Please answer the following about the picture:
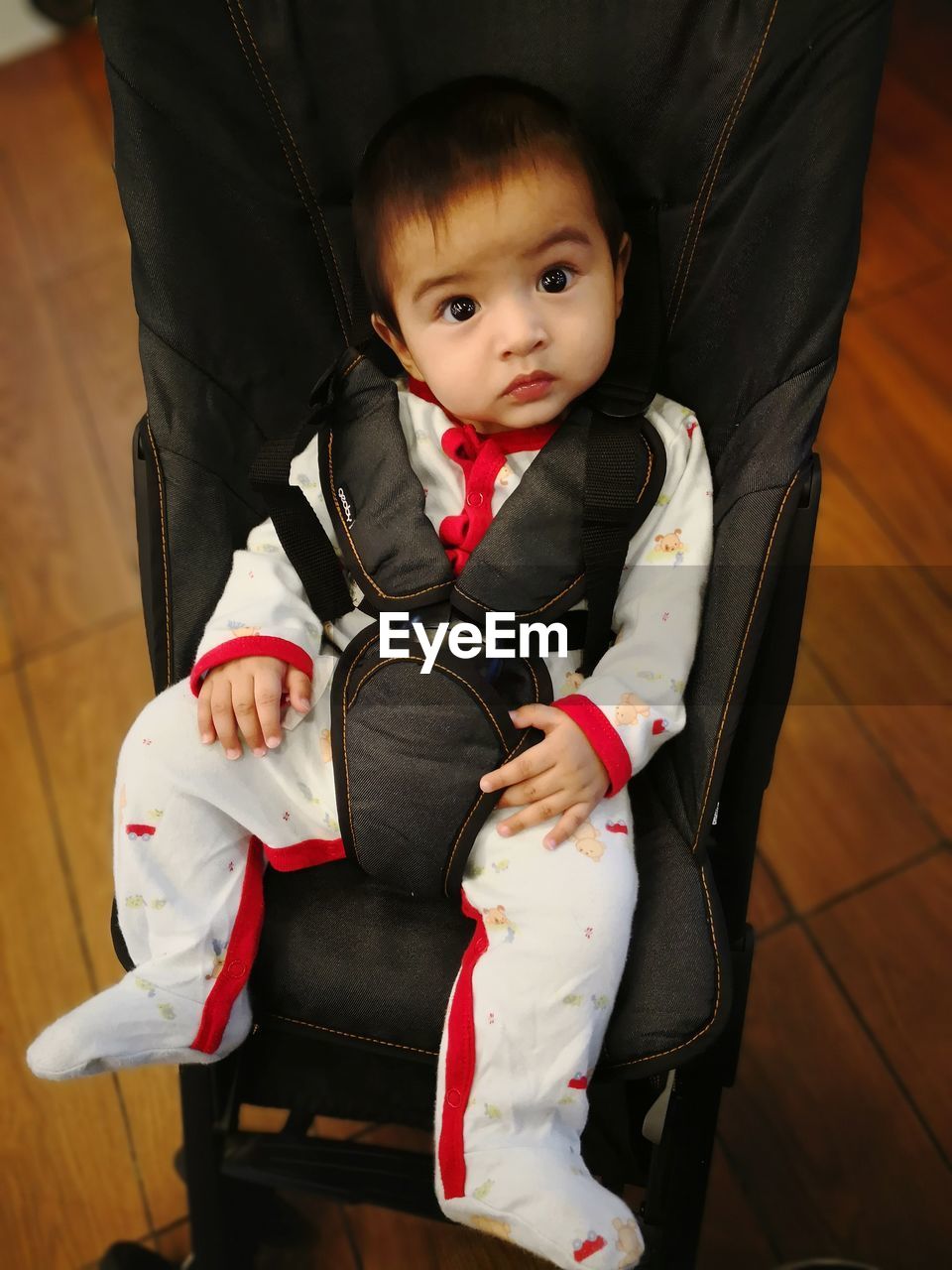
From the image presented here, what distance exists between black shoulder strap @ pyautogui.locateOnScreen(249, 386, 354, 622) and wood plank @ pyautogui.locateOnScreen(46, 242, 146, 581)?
2.53 ft

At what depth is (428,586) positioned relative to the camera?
95cm

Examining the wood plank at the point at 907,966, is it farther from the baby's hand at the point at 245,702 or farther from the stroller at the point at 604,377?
the baby's hand at the point at 245,702

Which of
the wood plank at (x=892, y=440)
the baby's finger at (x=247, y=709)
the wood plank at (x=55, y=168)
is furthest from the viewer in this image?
the wood plank at (x=55, y=168)

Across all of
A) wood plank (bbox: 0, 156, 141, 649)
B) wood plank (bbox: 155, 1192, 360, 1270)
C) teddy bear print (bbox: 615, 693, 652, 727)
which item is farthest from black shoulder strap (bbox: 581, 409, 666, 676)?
wood plank (bbox: 0, 156, 141, 649)

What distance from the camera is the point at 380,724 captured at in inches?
35.8

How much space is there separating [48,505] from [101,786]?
47 centimetres

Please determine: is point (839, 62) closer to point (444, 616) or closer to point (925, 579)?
point (444, 616)

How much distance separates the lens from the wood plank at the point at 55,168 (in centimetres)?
199

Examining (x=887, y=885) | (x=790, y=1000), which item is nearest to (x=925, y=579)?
(x=887, y=885)

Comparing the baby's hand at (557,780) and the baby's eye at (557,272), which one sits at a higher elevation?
the baby's eye at (557,272)

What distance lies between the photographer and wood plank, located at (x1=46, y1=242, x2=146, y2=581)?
68.9 inches

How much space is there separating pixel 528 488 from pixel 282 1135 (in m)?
0.59

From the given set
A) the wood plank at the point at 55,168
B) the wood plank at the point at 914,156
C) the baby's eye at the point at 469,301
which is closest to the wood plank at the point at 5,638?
the wood plank at the point at 55,168

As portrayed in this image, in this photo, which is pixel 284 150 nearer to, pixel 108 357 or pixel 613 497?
pixel 613 497
